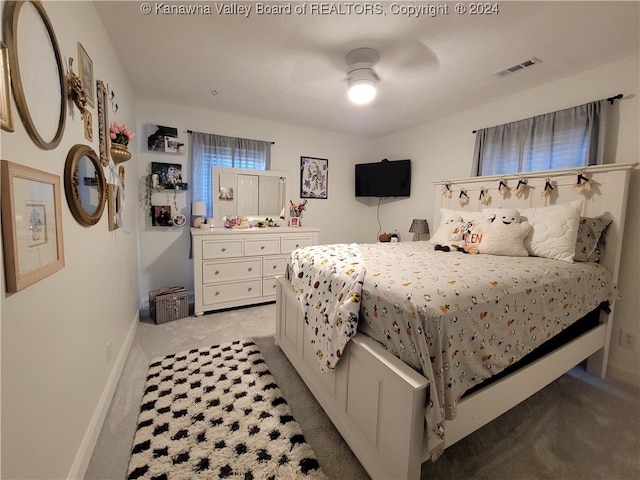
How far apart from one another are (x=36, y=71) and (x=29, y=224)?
0.52 meters

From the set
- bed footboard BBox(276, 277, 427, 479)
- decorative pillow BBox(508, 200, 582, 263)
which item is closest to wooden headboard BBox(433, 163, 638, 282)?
decorative pillow BBox(508, 200, 582, 263)

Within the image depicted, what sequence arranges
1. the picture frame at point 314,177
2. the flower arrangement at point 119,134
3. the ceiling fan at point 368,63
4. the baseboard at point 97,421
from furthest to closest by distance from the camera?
1. the picture frame at point 314,177
2. the ceiling fan at point 368,63
3. the flower arrangement at point 119,134
4. the baseboard at point 97,421

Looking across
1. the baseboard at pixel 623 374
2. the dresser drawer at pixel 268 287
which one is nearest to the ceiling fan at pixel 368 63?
the dresser drawer at pixel 268 287

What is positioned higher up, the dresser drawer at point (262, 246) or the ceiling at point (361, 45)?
the ceiling at point (361, 45)

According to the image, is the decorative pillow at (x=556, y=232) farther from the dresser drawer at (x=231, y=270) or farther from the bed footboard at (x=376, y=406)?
the dresser drawer at (x=231, y=270)

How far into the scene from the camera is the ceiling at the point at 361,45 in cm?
168

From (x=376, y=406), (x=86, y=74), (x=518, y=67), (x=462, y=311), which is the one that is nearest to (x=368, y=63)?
(x=518, y=67)

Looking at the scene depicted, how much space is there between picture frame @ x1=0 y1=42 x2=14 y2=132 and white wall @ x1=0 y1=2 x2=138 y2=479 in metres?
0.05

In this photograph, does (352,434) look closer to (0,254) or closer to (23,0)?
(0,254)

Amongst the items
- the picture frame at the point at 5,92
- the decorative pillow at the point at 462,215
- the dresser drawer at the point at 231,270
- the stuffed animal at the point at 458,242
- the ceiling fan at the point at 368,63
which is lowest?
the dresser drawer at the point at 231,270

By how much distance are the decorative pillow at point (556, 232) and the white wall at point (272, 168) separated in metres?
2.61

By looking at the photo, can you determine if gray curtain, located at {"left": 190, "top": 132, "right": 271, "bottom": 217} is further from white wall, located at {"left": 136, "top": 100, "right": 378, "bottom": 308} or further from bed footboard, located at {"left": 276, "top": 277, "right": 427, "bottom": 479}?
bed footboard, located at {"left": 276, "top": 277, "right": 427, "bottom": 479}

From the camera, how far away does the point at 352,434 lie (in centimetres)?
136

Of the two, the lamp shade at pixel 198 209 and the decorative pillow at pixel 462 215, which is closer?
the decorative pillow at pixel 462 215
